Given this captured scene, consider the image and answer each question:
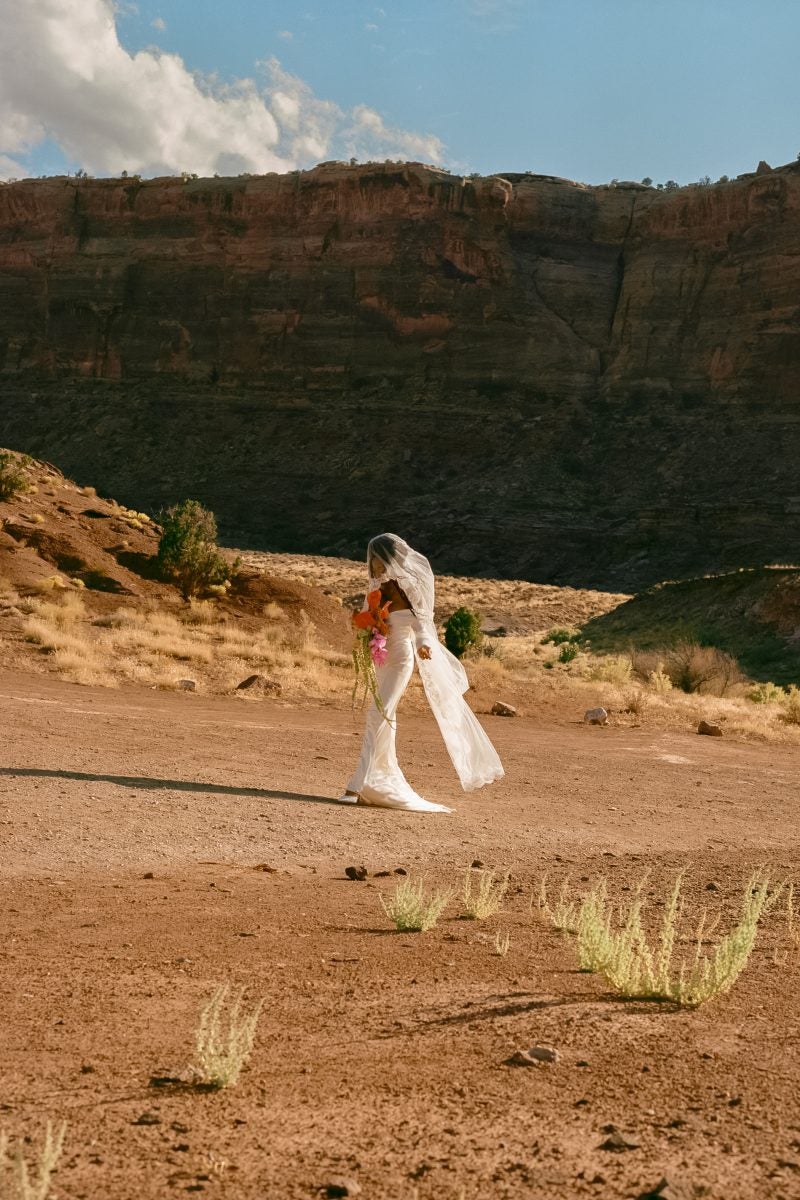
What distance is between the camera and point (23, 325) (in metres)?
80.0

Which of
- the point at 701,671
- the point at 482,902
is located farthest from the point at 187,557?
the point at 482,902

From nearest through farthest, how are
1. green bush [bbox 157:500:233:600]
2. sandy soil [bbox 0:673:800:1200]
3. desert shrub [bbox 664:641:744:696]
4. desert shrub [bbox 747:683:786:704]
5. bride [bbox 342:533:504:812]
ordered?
sandy soil [bbox 0:673:800:1200] < bride [bbox 342:533:504:812] < desert shrub [bbox 747:683:786:704] < desert shrub [bbox 664:641:744:696] < green bush [bbox 157:500:233:600]

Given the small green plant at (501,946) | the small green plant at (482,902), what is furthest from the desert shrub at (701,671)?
the small green plant at (501,946)

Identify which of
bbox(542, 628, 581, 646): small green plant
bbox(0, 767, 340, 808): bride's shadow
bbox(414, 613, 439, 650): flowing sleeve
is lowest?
bbox(0, 767, 340, 808): bride's shadow

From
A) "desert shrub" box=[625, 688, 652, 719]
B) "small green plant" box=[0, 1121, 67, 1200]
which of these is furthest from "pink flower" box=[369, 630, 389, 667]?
"desert shrub" box=[625, 688, 652, 719]

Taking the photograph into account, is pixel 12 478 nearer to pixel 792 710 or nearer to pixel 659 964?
pixel 792 710

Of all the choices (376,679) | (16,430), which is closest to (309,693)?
(376,679)

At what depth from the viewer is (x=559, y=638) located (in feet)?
118

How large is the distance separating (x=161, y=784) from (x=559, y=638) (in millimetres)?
25808

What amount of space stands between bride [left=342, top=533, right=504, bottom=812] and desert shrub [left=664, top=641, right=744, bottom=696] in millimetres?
15482

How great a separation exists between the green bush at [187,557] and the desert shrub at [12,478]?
137 inches

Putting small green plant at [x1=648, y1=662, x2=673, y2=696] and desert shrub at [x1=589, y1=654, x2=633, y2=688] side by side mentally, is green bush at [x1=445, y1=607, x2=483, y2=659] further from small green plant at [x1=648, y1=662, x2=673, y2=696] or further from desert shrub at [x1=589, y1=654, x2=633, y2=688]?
small green plant at [x1=648, y1=662, x2=673, y2=696]

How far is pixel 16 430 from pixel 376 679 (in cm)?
6892

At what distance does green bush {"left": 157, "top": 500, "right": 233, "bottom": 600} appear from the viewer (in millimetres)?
26969
